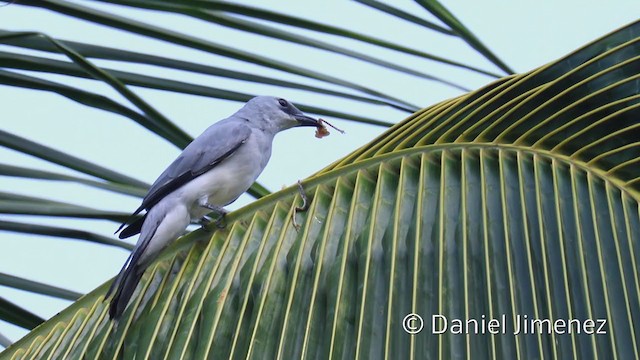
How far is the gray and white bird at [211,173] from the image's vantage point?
4.09 meters

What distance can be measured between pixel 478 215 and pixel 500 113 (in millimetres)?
377

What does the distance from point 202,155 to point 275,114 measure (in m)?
0.71

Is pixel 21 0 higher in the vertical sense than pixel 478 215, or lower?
higher

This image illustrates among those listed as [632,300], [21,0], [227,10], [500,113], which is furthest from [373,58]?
[632,300]

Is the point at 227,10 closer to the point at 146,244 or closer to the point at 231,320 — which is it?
the point at 146,244

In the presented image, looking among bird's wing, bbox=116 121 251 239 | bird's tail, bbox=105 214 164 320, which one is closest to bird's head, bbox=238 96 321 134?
bird's wing, bbox=116 121 251 239

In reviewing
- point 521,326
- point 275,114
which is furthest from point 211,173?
point 521,326

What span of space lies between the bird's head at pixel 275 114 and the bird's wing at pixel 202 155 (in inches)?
10.1

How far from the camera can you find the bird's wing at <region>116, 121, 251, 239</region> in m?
4.36

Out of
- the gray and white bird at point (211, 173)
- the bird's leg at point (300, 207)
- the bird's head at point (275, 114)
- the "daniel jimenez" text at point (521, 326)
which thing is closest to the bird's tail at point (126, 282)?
the gray and white bird at point (211, 173)

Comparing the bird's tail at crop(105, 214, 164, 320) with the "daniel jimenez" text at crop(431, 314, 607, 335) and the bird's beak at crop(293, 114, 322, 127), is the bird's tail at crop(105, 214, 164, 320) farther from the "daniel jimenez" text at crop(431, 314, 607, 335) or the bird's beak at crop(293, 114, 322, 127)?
the bird's beak at crop(293, 114, 322, 127)

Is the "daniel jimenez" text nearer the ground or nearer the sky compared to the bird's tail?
nearer the ground

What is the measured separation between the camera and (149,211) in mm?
4172

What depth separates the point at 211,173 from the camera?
4578mm
